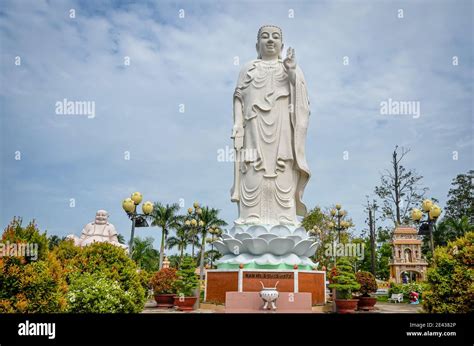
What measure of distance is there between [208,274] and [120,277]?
4.75 m

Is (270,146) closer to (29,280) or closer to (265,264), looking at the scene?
(265,264)

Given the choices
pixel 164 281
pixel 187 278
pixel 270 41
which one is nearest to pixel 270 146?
pixel 270 41

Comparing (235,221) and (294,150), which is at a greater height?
(294,150)


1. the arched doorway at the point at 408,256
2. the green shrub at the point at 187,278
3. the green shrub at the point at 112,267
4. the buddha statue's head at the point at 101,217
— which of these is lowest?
the arched doorway at the point at 408,256

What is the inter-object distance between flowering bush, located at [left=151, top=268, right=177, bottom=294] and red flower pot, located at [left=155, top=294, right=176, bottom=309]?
0.26 meters

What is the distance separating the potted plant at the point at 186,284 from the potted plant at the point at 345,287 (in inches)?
139

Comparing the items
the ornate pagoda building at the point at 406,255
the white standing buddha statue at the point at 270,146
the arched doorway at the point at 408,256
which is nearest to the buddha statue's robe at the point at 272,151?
the white standing buddha statue at the point at 270,146

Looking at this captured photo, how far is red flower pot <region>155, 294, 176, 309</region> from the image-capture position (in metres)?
11.8

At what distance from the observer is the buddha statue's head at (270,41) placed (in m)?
13.5

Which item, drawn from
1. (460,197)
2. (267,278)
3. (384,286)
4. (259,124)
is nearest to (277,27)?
(259,124)

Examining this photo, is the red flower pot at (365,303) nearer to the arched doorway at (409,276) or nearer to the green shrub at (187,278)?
the green shrub at (187,278)

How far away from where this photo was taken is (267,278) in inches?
429
